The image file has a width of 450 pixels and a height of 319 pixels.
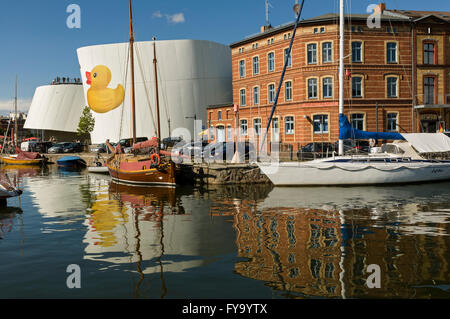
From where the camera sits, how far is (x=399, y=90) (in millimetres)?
37969

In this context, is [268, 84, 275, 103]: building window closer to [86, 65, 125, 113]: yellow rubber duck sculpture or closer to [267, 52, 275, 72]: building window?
[267, 52, 275, 72]: building window

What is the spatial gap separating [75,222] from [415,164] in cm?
1989

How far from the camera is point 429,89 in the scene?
38.4 m

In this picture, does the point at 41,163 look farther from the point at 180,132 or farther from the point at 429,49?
the point at 429,49

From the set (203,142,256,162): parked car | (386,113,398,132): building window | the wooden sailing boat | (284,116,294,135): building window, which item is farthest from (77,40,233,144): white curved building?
the wooden sailing boat

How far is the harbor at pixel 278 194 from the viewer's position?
9109 millimetres

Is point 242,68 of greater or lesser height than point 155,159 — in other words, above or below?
above

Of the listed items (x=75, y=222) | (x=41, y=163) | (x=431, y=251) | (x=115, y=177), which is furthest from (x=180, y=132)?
(x=431, y=251)

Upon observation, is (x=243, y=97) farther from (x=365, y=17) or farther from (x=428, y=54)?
(x=428, y=54)

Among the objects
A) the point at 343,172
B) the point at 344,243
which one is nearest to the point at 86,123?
the point at 343,172

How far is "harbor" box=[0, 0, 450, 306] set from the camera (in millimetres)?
9109

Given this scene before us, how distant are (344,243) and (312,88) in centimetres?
2839

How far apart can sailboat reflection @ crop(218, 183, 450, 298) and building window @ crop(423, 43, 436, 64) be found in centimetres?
2175
